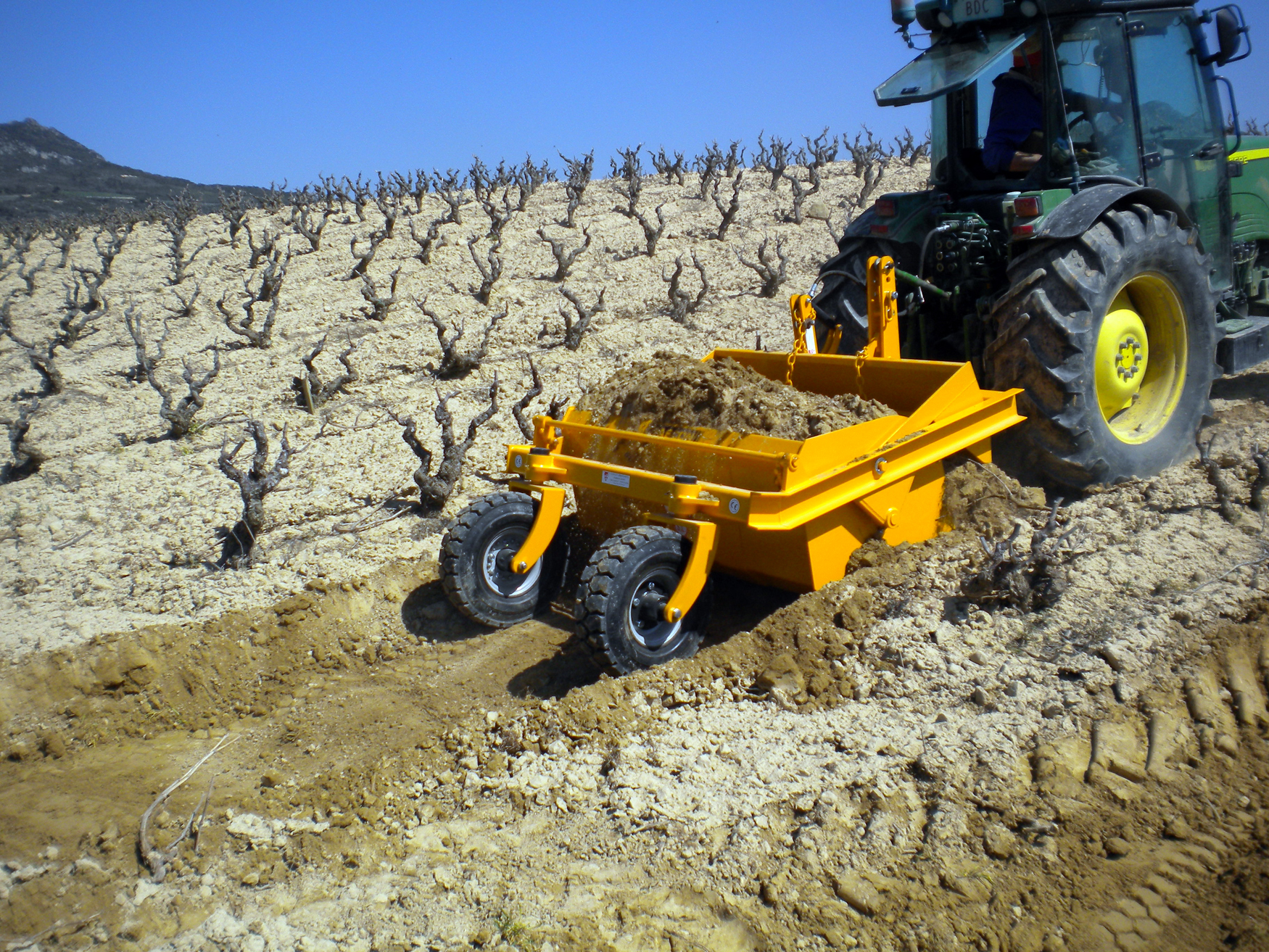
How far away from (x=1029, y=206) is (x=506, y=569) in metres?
2.96

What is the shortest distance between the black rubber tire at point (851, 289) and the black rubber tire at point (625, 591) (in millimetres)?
2128

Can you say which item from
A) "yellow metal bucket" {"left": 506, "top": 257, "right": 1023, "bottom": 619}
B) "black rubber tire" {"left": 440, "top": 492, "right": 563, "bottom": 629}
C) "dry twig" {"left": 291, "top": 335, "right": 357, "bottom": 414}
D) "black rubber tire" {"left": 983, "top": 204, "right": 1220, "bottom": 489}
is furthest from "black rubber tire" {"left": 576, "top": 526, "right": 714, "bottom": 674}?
"dry twig" {"left": 291, "top": 335, "right": 357, "bottom": 414}

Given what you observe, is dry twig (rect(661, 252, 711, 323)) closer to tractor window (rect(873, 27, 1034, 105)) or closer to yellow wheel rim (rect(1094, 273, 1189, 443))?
tractor window (rect(873, 27, 1034, 105))

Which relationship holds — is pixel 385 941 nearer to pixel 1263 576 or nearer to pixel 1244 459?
pixel 1263 576

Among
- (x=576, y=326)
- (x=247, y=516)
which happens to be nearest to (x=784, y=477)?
(x=247, y=516)

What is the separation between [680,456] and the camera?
3.73 m

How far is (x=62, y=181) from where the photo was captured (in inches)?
1238

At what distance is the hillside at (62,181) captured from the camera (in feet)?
83.9

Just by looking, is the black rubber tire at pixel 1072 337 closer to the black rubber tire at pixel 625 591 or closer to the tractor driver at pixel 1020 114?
the tractor driver at pixel 1020 114

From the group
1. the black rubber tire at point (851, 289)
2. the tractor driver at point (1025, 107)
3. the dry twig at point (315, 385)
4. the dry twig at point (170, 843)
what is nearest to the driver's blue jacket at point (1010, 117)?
the tractor driver at point (1025, 107)

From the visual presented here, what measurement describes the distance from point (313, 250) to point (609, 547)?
41.9 feet

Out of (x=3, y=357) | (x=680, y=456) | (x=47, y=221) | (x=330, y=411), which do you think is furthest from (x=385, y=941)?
(x=47, y=221)

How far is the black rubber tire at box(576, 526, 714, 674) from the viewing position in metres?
3.21

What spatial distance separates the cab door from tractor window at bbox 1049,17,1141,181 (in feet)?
0.31
